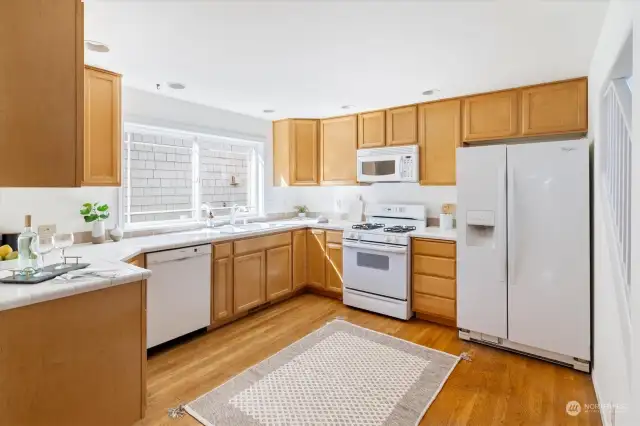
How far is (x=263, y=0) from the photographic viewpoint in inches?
67.9

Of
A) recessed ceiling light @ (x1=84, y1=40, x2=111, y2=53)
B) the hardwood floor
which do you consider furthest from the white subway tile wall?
the hardwood floor

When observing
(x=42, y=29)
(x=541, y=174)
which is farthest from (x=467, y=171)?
(x=42, y=29)

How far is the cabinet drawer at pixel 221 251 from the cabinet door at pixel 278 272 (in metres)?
0.57

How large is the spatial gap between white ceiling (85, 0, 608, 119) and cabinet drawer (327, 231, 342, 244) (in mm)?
1627

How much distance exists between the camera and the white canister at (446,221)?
3656 mm

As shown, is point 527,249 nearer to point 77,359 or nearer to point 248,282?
point 248,282

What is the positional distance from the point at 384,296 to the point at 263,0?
2889mm

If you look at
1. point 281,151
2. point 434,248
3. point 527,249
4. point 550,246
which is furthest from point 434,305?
point 281,151

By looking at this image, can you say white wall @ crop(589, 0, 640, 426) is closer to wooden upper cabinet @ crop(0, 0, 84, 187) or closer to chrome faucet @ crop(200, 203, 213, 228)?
wooden upper cabinet @ crop(0, 0, 84, 187)

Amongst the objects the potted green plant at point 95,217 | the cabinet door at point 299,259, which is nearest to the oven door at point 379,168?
the cabinet door at point 299,259

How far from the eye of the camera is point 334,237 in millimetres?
4062

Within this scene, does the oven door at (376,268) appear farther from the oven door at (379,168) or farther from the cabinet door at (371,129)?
the cabinet door at (371,129)

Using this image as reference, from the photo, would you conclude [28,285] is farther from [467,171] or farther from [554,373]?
[554,373]

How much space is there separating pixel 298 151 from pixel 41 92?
3.18 m
